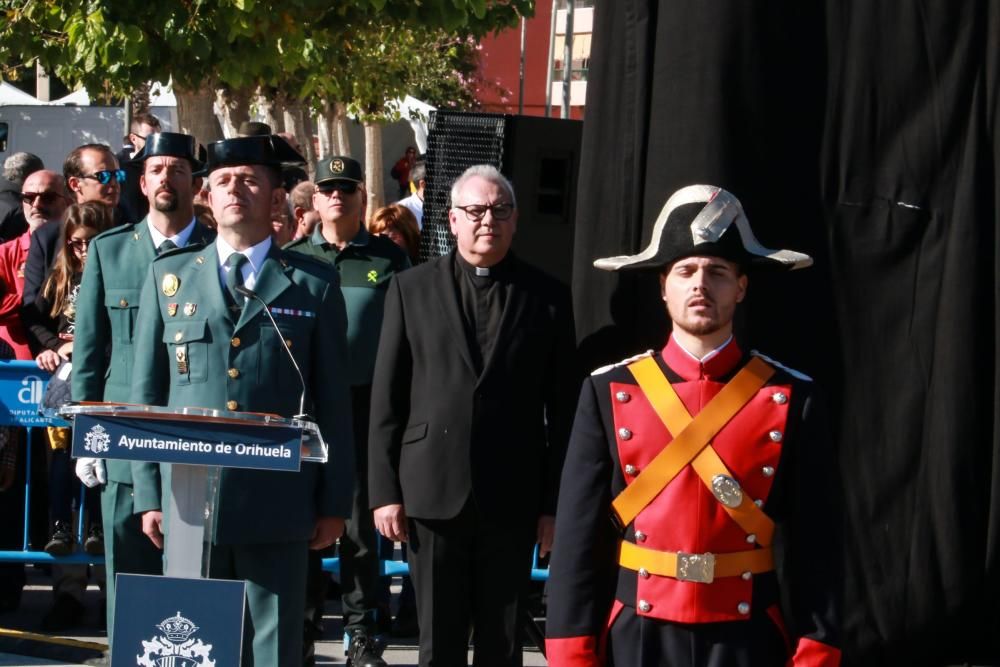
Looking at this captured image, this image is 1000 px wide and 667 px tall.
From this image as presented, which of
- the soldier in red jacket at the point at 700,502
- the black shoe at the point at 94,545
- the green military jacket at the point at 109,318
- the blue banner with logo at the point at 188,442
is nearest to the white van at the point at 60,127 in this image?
the black shoe at the point at 94,545

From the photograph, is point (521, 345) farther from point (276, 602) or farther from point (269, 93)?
point (269, 93)

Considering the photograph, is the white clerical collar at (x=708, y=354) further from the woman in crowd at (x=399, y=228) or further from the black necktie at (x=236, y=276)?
the woman in crowd at (x=399, y=228)

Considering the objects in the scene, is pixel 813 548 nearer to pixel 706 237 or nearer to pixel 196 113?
pixel 706 237

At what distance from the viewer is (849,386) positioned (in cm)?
553

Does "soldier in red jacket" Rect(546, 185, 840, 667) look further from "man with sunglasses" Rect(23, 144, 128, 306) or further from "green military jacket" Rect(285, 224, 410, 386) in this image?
"man with sunglasses" Rect(23, 144, 128, 306)

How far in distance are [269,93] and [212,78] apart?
3.87 meters

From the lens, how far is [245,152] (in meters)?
5.45

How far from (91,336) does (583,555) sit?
281 cm

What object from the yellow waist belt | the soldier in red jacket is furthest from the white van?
the yellow waist belt

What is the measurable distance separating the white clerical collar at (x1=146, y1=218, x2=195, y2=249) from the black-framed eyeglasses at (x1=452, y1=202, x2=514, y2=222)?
1.32m

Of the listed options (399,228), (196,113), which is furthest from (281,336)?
(196,113)

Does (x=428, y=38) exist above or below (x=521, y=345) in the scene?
above

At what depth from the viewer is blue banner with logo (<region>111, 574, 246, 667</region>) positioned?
471cm

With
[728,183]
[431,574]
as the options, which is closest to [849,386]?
[728,183]
